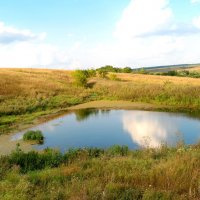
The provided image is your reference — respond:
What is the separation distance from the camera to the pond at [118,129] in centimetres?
1772

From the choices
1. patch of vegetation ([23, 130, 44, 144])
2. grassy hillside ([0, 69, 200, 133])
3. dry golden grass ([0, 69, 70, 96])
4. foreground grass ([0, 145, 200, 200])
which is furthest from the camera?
dry golden grass ([0, 69, 70, 96])

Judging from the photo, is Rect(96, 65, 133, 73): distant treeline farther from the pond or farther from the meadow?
the meadow

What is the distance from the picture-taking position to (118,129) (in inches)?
853

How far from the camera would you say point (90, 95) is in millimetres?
38938

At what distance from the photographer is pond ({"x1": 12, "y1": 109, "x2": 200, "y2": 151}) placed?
17.7 meters

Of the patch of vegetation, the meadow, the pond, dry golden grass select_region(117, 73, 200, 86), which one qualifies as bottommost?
the pond

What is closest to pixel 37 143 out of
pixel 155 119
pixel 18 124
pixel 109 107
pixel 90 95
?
pixel 18 124

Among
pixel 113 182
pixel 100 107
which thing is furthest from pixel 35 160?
pixel 100 107

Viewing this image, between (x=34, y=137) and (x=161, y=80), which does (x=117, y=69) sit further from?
(x=34, y=137)

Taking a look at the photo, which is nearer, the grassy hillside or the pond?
the pond

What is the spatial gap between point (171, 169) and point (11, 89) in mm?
33819

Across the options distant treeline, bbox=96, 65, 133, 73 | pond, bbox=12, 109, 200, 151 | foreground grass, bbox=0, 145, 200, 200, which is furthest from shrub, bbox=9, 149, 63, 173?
distant treeline, bbox=96, 65, 133, 73

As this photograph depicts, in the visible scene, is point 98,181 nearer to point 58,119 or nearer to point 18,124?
point 18,124

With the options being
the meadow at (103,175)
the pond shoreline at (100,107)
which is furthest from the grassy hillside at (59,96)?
the meadow at (103,175)
